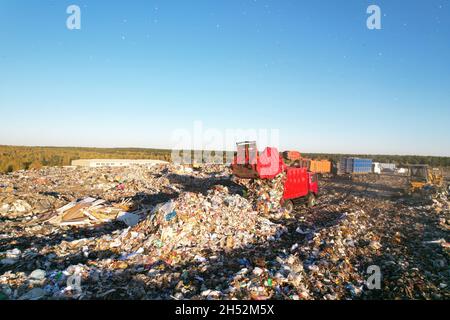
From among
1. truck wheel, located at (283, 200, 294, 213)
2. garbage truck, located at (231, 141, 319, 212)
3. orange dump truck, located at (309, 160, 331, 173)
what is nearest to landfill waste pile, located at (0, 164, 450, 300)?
truck wheel, located at (283, 200, 294, 213)

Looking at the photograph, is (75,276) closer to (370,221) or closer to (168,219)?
(168,219)

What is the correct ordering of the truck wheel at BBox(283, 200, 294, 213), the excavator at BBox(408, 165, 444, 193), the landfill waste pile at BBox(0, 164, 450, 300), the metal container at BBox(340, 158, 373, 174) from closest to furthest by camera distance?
the landfill waste pile at BBox(0, 164, 450, 300) < the truck wheel at BBox(283, 200, 294, 213) < the excavator at BBox(408, 165, 444, 193) < the metal container at BBox(340, 158, 373, 174)

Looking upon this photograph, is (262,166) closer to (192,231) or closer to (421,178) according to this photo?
(192,231)

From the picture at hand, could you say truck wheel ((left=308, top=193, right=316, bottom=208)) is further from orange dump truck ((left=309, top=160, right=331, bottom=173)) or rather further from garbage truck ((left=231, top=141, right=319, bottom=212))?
orange dump truck ((left=309, top=160, right=331, bottom=173))

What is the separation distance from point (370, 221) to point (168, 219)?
7.44 meters

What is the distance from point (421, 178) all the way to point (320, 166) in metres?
11.3

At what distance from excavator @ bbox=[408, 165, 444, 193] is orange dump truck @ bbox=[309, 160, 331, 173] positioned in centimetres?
1000

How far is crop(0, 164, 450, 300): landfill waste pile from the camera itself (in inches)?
192

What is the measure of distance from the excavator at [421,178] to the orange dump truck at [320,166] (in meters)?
10.0

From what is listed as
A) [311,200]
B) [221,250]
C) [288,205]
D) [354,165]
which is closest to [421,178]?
[311,200]

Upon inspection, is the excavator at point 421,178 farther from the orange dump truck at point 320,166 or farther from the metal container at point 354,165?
the orange dump truck at point 320,166

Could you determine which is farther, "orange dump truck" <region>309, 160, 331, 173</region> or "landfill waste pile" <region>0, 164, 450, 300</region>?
"orange dump truck" <region>309, 160, 331, 173</region>
